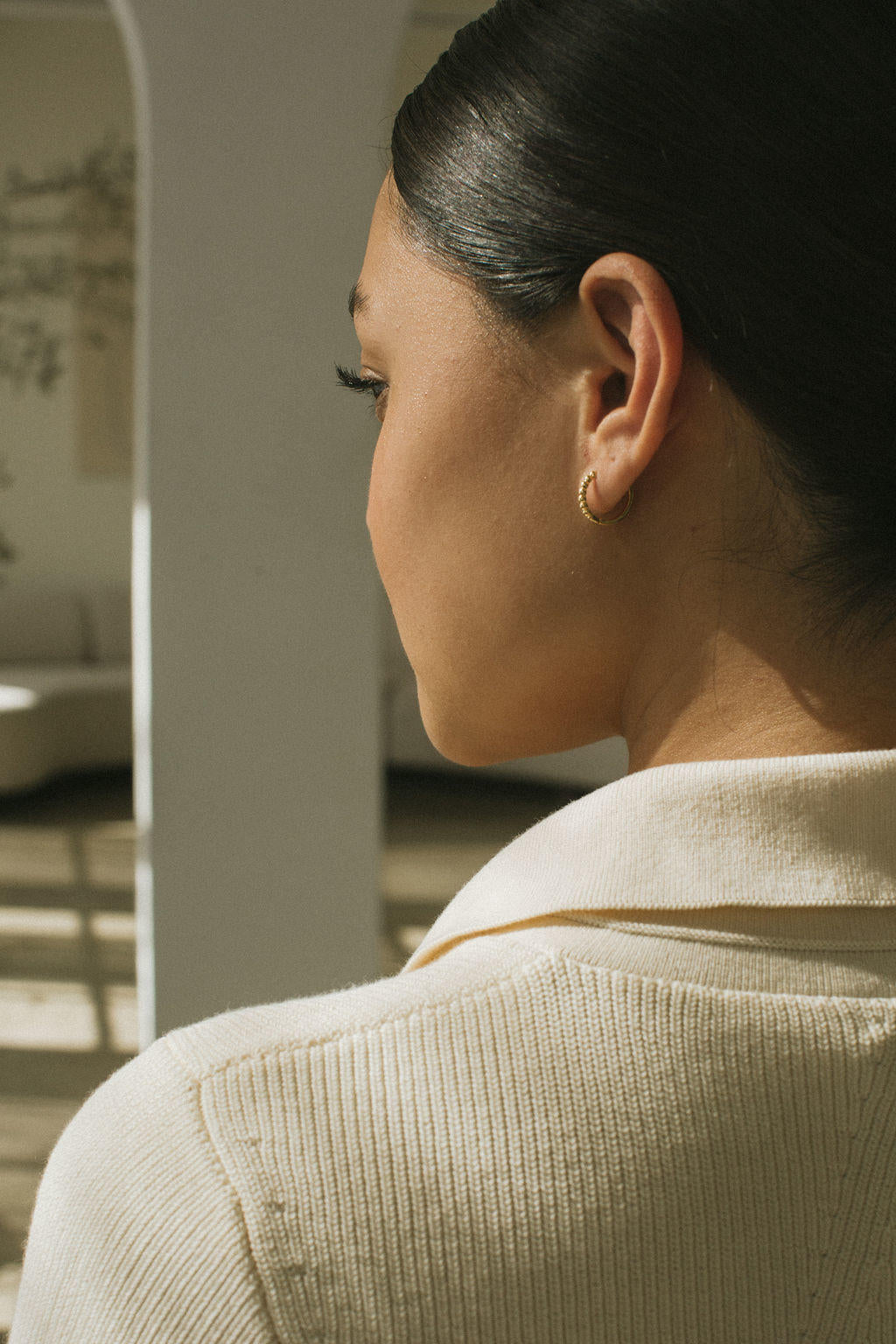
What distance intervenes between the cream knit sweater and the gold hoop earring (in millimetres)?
123

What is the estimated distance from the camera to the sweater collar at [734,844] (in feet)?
1.54

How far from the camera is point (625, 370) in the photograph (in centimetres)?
51

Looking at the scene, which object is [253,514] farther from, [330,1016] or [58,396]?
[58,396]

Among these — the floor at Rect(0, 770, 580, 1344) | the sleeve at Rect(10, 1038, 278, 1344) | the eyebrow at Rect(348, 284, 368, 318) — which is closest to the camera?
the sleeve at Rect(10, 1038, 278, 1344)

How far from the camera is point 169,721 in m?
1.80

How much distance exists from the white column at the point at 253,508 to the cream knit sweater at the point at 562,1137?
1.36 metres

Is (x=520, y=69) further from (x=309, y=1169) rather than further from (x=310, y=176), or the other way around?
(x=310, y=176)

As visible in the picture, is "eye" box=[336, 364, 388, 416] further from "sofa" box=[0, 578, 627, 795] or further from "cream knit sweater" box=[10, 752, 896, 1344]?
"sofa" box=[0, 578, 627, 795]

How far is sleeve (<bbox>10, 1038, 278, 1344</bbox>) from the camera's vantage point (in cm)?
42

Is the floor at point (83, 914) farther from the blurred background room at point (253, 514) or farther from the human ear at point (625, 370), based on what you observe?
the human ear at point (625, 370)

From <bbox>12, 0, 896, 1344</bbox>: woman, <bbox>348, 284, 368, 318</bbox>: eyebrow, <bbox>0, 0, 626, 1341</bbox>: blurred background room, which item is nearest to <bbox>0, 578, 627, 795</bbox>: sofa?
<bbox>0, 0, 626, 1341</bbox>: blurred background room

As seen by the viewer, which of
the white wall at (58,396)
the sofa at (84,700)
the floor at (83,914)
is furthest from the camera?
the white wall at (58,396)

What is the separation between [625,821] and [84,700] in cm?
590

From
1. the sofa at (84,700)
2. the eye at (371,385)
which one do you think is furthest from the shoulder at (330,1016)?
the sofa at (84,700)
